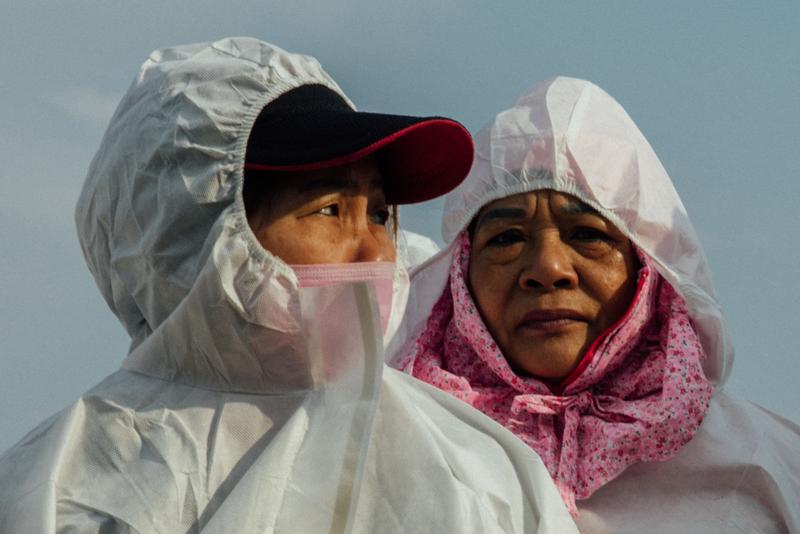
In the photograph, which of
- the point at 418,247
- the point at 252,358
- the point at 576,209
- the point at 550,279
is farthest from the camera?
the point at 418,247

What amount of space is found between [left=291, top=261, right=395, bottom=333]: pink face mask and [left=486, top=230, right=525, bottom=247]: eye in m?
1.41

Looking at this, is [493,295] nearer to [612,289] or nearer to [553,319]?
[553,319]

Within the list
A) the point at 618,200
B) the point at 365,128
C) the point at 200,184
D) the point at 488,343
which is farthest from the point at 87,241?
the point at 618,200

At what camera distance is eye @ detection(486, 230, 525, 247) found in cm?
467

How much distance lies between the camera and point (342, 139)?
3.22 metres

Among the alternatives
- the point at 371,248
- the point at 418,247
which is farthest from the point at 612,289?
the point at 418,247

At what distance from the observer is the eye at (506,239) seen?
4.67 metres

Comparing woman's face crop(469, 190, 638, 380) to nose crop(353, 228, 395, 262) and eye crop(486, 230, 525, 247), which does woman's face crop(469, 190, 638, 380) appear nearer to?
eye crop(486, 230, 525, 247)

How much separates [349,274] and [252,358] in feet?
0.95

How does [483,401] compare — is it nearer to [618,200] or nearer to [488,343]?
[488,343]

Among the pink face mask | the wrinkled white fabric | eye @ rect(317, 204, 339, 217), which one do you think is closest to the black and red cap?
eye @ rect(317, 204, 339, 217)

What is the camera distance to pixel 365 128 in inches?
128

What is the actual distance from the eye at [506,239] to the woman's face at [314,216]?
4.46 feet

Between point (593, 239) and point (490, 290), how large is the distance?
1.24ft
